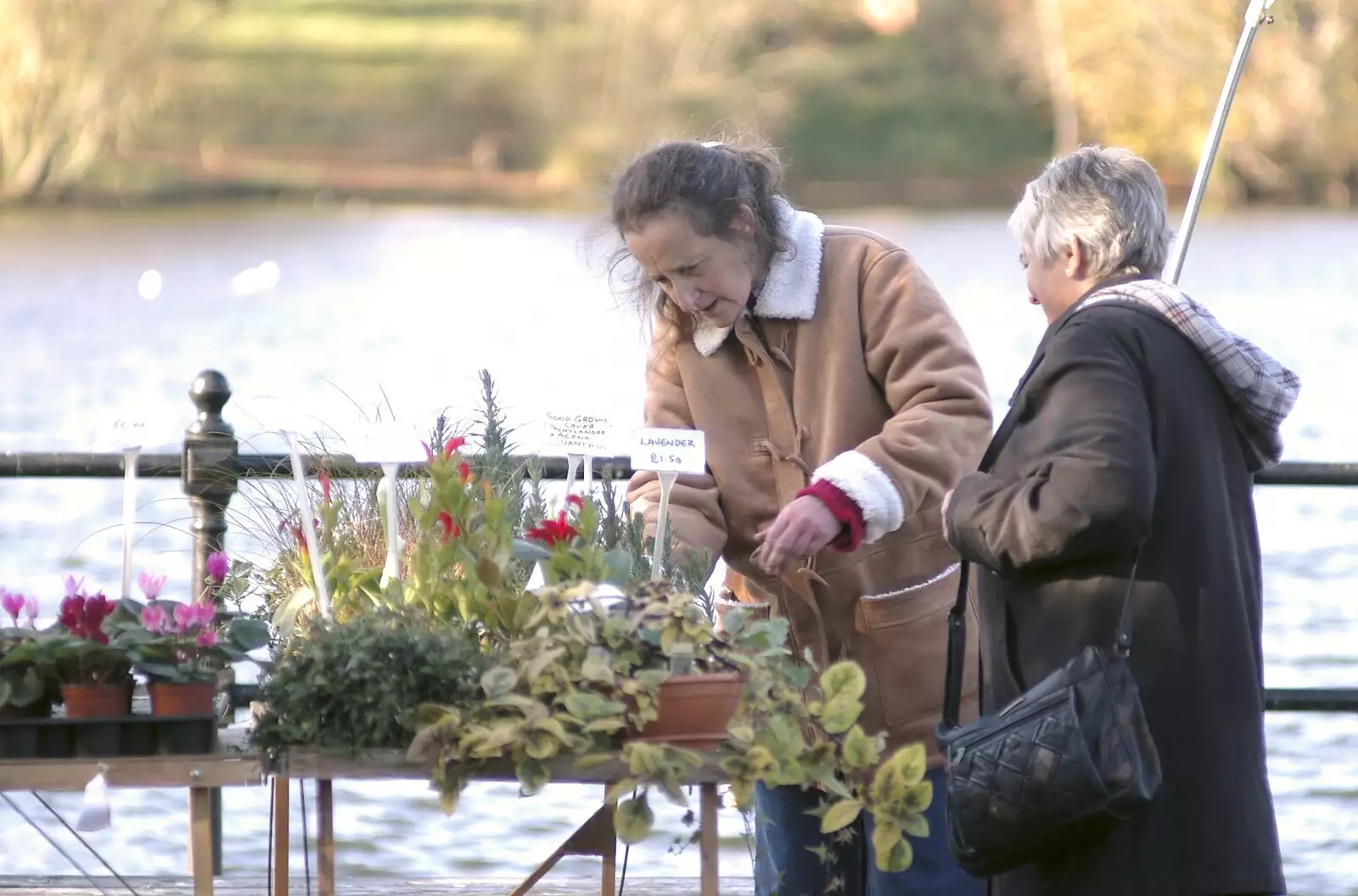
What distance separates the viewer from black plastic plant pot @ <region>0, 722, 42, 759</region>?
2.03 m

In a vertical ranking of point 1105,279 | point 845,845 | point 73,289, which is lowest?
point 845,845

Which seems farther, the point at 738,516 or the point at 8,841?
the point at 8,841

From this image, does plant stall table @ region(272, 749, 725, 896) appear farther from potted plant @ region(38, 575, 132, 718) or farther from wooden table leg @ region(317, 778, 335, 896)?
potted plant @ region(38, 575, 132, 718)

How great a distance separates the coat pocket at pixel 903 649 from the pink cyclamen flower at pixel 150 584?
0.94 m

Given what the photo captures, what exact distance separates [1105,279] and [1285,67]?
34298 millimetres

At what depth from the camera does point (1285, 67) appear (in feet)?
112

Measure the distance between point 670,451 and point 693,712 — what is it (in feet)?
1.32

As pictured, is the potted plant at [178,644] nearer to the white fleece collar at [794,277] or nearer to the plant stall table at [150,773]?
the plant stall table at [150,773]

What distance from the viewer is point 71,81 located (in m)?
36.2

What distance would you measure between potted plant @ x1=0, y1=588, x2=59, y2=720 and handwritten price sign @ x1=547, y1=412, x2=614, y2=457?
→ 0.68m

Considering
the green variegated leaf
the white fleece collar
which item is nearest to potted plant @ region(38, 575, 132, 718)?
the green variegated leaf

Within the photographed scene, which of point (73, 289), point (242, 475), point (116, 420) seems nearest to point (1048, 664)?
point (116, 420)

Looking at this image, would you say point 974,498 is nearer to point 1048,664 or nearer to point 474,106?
point 1048,664

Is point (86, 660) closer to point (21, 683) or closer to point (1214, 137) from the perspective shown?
point (21, 683)
